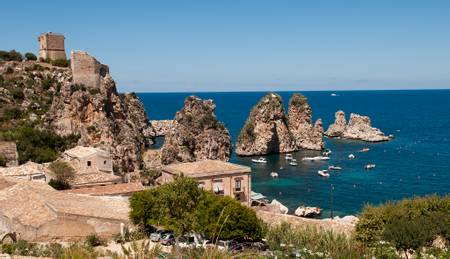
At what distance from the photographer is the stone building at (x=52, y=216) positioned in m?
24.4

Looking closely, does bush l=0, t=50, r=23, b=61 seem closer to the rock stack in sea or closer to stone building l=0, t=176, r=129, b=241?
stone building l=0, t=176, r=129, b=241

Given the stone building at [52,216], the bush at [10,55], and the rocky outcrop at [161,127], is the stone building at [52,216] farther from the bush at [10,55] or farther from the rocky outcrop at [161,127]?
the rocky outcrop at [161,127]

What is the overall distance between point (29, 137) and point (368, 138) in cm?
8173

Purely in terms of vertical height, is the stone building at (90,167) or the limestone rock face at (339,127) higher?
the stone building at (90,167)

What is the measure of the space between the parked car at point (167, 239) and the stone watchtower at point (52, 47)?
45697 mm

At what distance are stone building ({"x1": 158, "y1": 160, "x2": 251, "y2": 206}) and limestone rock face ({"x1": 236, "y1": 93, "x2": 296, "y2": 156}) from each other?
5149cm

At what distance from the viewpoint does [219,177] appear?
125 feet

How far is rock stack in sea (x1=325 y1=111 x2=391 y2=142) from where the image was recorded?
10769 centimetres

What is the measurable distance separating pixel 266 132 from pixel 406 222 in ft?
232

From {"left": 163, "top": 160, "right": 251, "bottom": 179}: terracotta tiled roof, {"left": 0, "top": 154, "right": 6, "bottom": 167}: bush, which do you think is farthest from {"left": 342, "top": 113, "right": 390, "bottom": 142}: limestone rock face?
{"left": 0, "top": 154, "right": 6, "bottom": 167}: bush

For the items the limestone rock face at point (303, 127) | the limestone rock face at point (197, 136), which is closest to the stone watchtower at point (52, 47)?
the limestone rock face at point (197, 136)

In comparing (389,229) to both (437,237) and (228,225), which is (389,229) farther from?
(228,225)

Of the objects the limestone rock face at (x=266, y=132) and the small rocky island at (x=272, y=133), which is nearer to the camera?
Answer: the limestone rock face at (x=266, y=132)

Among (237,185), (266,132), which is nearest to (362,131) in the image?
(266,132)
